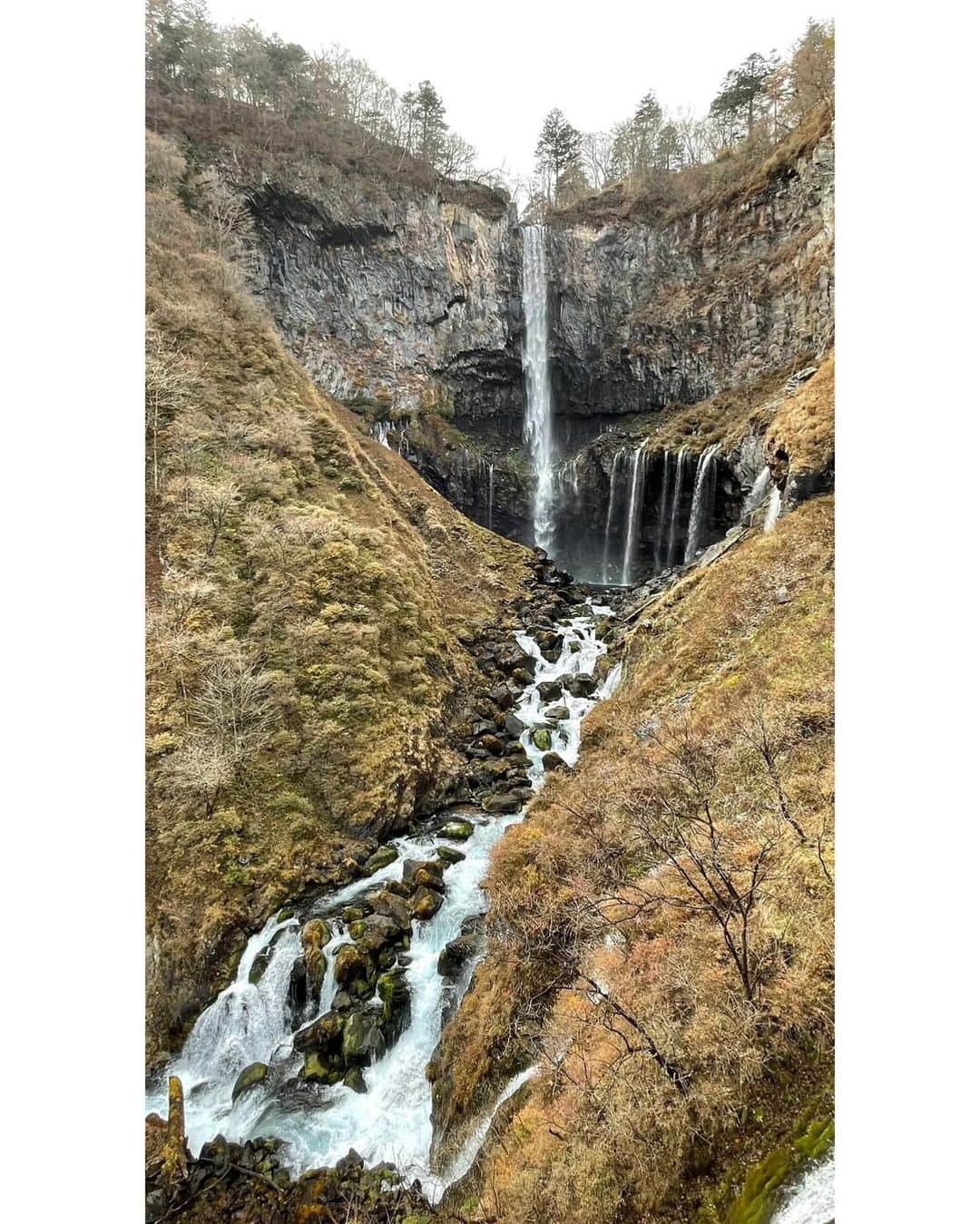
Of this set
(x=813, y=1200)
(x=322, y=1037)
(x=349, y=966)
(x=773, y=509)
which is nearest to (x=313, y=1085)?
(x=322, y=1037)

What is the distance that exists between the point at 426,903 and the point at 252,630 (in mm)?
6160

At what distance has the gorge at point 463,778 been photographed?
372 cm

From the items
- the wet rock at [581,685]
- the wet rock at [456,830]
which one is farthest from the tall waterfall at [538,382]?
the wet rock at [456,830]

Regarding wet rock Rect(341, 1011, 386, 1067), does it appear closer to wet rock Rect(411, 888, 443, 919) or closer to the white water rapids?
the white water rapids

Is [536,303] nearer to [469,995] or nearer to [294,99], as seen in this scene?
[294,99]

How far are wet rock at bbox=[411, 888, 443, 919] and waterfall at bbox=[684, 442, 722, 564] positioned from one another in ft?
52.0

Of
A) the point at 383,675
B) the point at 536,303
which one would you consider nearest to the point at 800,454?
the point at 383,675

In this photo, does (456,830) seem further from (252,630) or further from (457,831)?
(252,630)

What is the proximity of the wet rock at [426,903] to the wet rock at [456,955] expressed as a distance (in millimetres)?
644

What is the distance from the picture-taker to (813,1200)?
2.59 meters

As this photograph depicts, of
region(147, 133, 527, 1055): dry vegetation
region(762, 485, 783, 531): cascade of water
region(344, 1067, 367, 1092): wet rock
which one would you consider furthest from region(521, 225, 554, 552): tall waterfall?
region(344, 1067, 367, 1092): wet rock

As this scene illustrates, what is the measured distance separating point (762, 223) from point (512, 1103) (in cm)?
3032

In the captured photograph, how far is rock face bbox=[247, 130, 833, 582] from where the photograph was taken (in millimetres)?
23562

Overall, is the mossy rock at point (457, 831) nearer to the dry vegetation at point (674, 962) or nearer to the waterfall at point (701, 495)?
the dry vegetation at point (674, 962)
